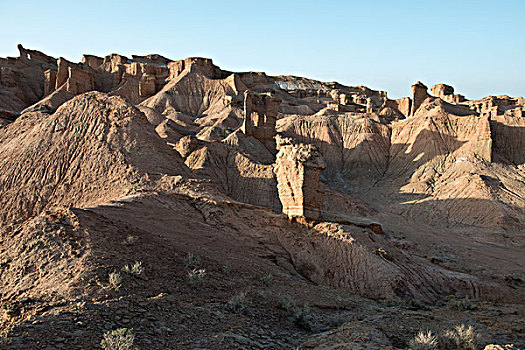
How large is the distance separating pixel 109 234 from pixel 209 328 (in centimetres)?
383

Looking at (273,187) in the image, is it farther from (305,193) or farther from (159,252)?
(159,252)

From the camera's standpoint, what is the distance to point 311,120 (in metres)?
54.6

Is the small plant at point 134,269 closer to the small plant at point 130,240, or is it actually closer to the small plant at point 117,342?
the small plant at point 130,240

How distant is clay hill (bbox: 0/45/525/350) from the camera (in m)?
8.44

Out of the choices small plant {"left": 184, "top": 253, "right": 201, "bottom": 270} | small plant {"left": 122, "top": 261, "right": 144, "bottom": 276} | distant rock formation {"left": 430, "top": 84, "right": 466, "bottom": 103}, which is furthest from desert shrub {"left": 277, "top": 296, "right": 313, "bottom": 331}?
distant rock formation {"left": 430, "top": 84, "right": 466, "bottom": 103}

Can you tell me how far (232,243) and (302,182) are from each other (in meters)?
4.27

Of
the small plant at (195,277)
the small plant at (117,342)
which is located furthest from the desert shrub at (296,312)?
the small plant at (117,342)

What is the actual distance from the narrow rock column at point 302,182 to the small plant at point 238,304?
8797mm

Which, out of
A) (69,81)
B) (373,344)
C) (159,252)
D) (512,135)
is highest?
(69,81)

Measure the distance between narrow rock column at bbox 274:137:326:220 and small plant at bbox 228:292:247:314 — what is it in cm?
880

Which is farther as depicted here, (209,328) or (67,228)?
(67,228)

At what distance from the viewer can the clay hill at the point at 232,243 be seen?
8.44 meters

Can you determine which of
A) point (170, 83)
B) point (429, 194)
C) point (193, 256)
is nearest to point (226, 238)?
point (193, 256)

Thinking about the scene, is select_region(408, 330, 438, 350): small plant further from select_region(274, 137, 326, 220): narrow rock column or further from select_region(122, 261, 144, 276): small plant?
select_region(274, 137, 326, 220): narrow rock column
